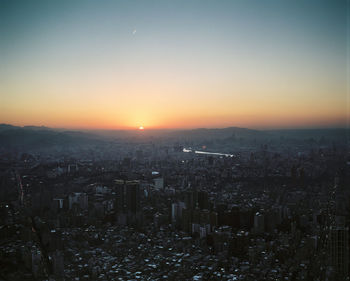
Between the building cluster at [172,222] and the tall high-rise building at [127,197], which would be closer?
the building cluster at [172,222]

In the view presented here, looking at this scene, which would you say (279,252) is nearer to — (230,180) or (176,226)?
(176,226)

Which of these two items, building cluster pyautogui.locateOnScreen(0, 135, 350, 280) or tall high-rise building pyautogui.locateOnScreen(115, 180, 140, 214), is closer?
building cluster pyautogui.locateOnScreen(0, 135, 350, 280)

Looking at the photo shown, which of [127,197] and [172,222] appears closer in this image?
[172,222]

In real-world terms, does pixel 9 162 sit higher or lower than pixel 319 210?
higher

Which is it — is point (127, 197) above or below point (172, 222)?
above

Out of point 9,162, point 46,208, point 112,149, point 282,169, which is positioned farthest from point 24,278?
point 112,149

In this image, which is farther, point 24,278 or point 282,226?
point 282,226

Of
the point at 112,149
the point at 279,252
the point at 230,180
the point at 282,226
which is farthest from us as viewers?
the point at 112,149

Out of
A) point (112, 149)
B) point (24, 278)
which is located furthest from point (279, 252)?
point (112, 149)

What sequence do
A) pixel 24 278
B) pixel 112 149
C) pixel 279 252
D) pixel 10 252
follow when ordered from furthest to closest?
pixel 112 149 → pixel 279 252 → pixel 10 252 → pixel 24 278

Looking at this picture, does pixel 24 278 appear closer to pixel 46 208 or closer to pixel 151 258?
pixel 151 258
